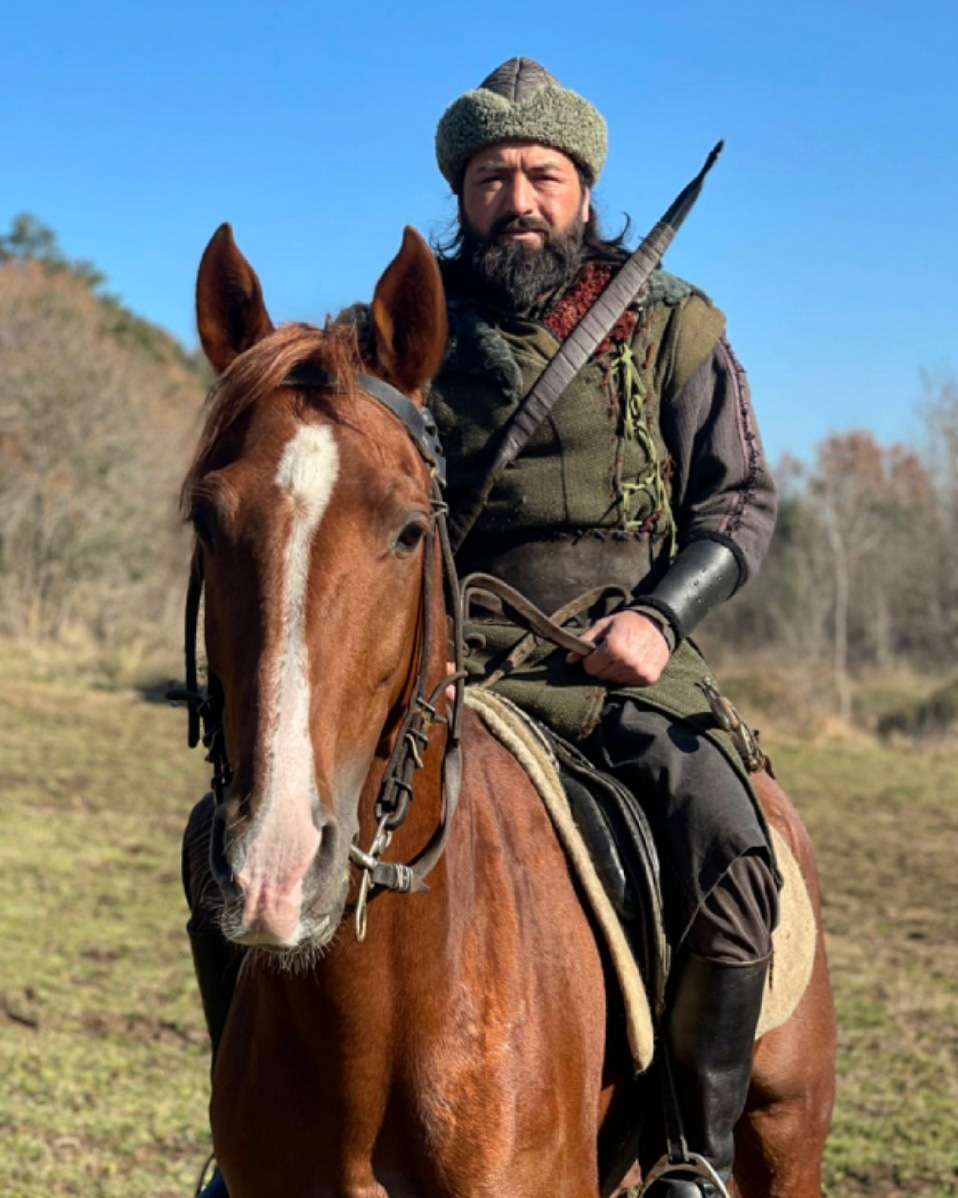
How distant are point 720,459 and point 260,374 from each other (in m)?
1.43

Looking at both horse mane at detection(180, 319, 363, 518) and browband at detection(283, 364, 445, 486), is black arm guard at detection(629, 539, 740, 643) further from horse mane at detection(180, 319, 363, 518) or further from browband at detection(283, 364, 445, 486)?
horse mane at detection(180, 319, 363, 518)

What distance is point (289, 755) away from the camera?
2.01 meters

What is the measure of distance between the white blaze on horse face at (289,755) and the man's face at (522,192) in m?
1.48

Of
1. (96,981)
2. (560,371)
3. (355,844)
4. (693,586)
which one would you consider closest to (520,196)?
(560,371)

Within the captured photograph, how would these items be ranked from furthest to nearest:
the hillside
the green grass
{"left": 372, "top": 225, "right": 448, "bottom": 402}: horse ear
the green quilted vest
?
the hillside → the green grass → the green quilted vest → {"left": 372, "top": 225, "right": 448, "bottom": 402}: horse ear

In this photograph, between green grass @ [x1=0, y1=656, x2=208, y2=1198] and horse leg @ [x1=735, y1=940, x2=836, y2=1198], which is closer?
horse leg @ [x1=735, y1=940, x2=836, y2=1198]

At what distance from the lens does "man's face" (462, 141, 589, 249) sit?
3492 mm

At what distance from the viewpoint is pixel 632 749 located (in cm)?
320

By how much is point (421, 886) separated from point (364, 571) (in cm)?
57

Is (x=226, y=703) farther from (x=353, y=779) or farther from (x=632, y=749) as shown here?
(x=632, y=749)

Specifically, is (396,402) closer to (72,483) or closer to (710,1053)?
(710,1053)

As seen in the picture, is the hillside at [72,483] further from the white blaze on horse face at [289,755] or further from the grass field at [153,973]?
the white blaze on horse face at [289,755]

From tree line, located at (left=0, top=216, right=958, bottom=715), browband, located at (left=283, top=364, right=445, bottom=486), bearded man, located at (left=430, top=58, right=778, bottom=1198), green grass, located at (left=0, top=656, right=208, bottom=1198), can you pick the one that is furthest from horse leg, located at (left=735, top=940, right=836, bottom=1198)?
tree line, located at (left=0, top=216, right=958, bottom=715)

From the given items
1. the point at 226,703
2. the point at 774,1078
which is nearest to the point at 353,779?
the point at 226,703
